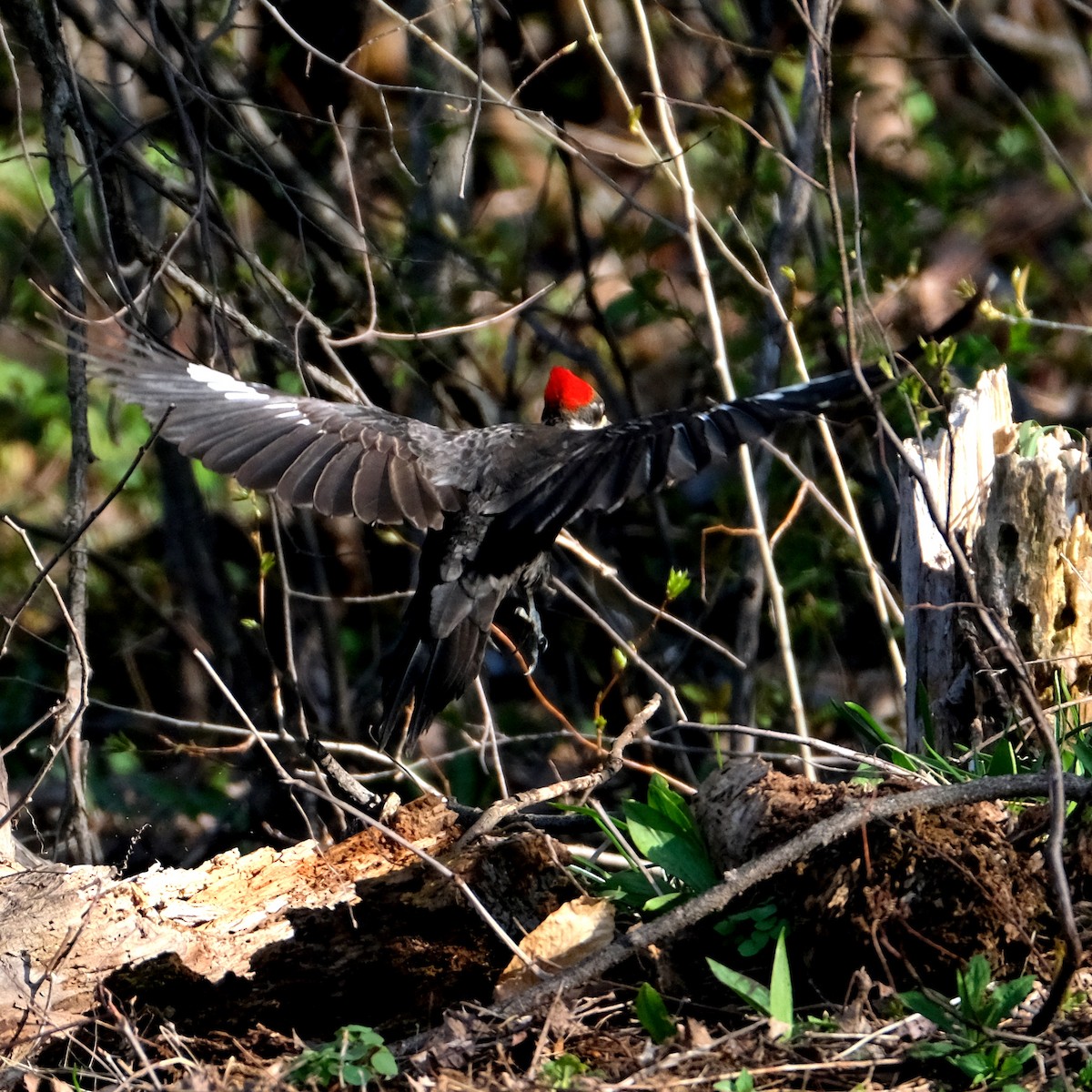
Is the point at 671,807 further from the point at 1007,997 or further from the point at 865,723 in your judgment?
the point at 1007,997

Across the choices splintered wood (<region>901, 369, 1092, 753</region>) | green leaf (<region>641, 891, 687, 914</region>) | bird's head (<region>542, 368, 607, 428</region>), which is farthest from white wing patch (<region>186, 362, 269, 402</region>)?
green leaf (<region>641, 891, 687, 914</region>)

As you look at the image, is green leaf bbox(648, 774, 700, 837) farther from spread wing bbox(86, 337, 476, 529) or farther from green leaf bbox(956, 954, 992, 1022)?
spread wing bbox(86, 337, 476, 529)

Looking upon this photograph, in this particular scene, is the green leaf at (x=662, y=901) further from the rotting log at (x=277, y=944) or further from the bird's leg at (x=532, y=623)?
the bird's leg at (x=532, y=623)

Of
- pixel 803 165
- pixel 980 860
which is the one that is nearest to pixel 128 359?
pixel 803 165

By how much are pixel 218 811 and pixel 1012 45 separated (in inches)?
323

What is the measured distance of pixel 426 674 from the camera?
4.80 m

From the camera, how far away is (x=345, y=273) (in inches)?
257

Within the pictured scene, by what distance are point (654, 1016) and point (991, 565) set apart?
1.90 m

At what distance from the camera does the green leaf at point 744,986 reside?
2.97 m

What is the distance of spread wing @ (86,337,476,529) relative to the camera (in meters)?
4.64

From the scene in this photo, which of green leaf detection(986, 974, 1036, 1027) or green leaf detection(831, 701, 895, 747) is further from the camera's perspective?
green leaf detection(831, 701, 895, 747)

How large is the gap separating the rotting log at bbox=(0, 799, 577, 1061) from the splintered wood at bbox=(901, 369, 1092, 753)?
1.45 m

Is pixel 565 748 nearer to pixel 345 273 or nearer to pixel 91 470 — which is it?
pixel 345 273

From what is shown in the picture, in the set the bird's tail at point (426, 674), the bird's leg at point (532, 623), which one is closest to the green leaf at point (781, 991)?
the bird's tail at point (426, 674)
